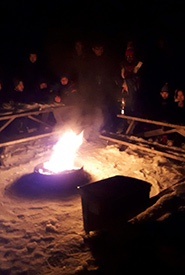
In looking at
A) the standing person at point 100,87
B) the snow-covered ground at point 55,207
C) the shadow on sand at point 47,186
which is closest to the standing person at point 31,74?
Answer: the standing person at point 100,87

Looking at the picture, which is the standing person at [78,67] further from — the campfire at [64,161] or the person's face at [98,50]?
the campfire at [64,161]

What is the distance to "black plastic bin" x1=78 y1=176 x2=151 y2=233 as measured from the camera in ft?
11.8

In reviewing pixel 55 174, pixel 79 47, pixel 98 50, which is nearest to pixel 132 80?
pixel 98 50

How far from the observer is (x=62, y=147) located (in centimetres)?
737

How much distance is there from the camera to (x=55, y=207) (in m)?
5.07

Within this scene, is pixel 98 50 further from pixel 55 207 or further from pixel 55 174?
pixel 55 207

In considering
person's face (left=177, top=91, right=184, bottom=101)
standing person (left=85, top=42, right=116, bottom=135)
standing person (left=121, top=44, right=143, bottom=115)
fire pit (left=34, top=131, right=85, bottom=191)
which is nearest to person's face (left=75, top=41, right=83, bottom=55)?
standing person (left=85, top=42, right=116, bottom=135)

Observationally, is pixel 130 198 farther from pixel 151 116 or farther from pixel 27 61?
pixel 27 61

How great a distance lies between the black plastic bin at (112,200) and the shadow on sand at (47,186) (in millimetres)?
1806

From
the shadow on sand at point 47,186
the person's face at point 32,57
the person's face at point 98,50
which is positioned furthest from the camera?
the person's face at point 98,50

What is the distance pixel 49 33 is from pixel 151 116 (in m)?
6.71

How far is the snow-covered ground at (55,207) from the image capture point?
135 inches

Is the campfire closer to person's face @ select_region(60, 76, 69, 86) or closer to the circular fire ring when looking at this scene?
the circular fire ring

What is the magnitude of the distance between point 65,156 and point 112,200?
3.71 meters
